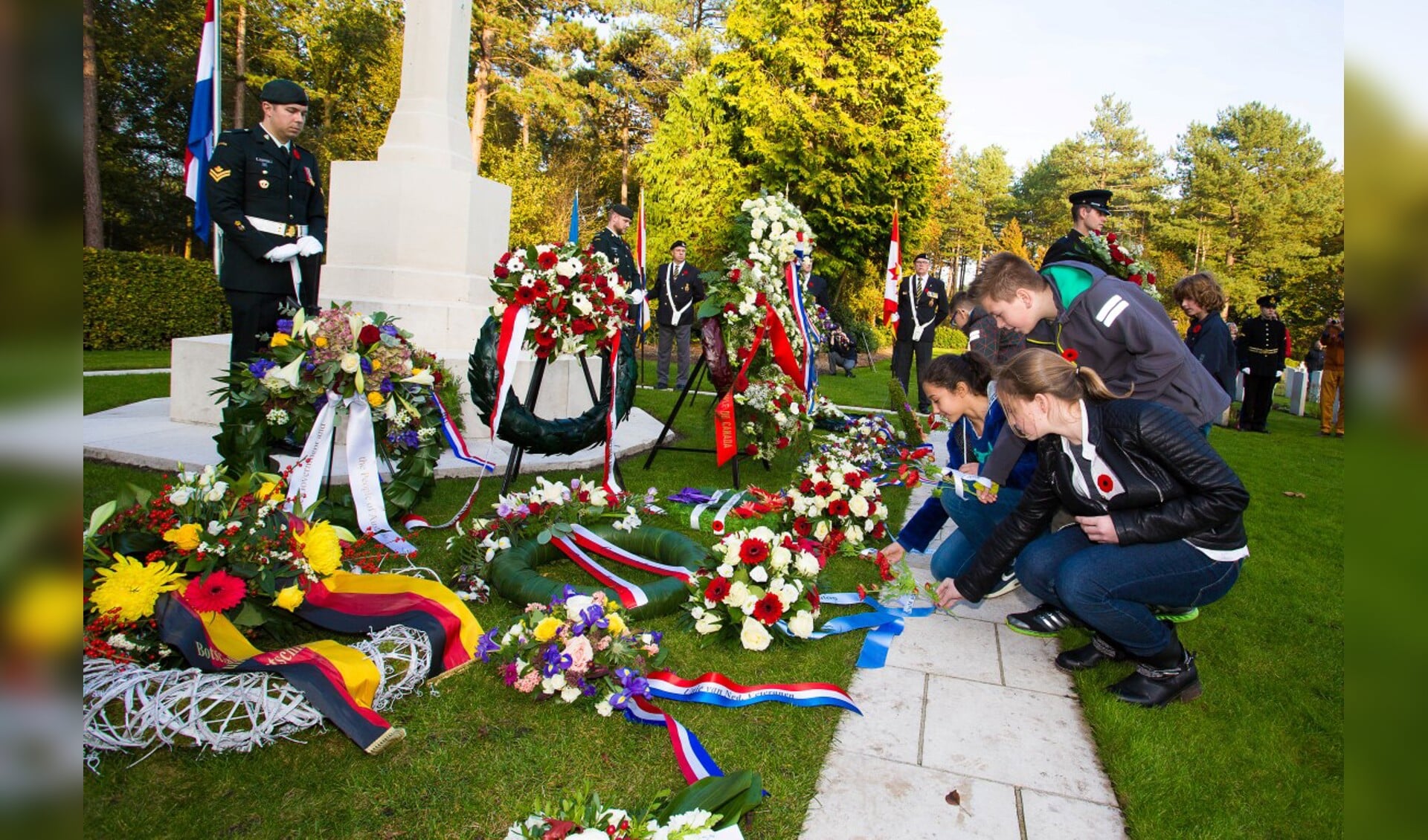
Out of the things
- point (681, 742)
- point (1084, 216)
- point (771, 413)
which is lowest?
point (681, 742)

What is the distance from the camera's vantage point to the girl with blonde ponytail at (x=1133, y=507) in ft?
10.1

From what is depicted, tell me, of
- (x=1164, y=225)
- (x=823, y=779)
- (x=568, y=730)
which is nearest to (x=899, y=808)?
(x=823, y=779)

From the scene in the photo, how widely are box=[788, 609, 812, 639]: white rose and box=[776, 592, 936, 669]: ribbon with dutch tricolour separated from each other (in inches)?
2.5

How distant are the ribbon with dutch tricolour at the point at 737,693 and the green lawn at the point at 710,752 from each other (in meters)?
0.04

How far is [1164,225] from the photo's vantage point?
44031 millimetres

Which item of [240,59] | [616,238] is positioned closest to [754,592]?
[616,238]

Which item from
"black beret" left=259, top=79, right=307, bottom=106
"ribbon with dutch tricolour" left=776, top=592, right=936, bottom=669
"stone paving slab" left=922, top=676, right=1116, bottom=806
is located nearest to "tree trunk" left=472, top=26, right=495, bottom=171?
"black beret" left=259, top=79, right=307, bottom=106

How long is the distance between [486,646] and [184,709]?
3.17 feet

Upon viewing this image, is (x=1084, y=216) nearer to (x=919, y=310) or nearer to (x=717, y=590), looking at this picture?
(x=717, y=590)

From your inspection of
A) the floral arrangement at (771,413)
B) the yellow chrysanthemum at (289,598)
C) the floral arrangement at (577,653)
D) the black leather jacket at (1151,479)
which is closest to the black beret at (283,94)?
the floral arrangement at (771,413)

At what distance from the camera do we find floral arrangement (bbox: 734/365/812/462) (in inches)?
249

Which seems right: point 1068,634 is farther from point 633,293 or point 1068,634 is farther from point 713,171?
point 713,171

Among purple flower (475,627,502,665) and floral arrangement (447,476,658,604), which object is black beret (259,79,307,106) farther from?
purple flower (475,627,502,665)

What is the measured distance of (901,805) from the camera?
2555 millimetres
